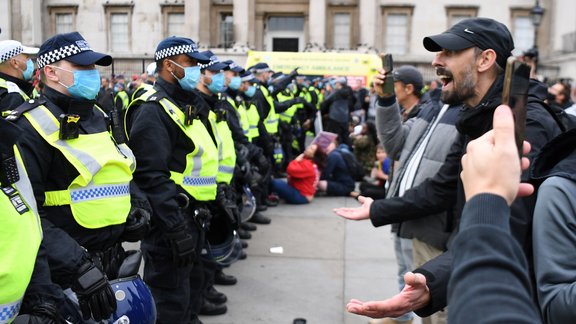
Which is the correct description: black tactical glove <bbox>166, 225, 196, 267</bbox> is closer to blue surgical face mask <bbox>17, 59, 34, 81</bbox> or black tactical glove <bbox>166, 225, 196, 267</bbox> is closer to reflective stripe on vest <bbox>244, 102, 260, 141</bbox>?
blue surgical face mask <bbox>17, 59, 34, 81</bbox>

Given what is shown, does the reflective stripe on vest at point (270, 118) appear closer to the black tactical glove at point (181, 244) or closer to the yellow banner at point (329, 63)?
the black tactical glove at point (181, 244)

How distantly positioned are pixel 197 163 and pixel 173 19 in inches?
1302

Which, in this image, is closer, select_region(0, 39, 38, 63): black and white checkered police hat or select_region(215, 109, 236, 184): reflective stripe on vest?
select_region(215, 109, 236, 184): reflective stripe on vest

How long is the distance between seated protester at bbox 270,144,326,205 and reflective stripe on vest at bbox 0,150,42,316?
26.9ft

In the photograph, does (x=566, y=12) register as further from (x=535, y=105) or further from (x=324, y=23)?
(x=535, y=105)

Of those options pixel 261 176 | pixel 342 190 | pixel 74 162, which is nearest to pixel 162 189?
pixel 74 162

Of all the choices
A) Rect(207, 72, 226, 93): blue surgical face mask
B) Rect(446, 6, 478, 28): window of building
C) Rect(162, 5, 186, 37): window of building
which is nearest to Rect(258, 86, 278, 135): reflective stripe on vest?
Rect(207, 72, 226, 93): blue surgical face mask

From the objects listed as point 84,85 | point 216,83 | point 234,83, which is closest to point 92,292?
point 84,85

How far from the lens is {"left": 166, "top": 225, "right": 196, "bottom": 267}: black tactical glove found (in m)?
4.33

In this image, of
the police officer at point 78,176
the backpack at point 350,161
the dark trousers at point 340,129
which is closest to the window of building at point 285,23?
the dark trousers at point 340,129

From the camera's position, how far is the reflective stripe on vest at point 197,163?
452cm

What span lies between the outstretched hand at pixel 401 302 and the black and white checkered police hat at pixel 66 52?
2315 mm

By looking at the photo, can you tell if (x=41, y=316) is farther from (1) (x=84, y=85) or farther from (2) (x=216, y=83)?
(2) (x=216, y=83)

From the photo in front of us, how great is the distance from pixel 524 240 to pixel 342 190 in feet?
31.1
